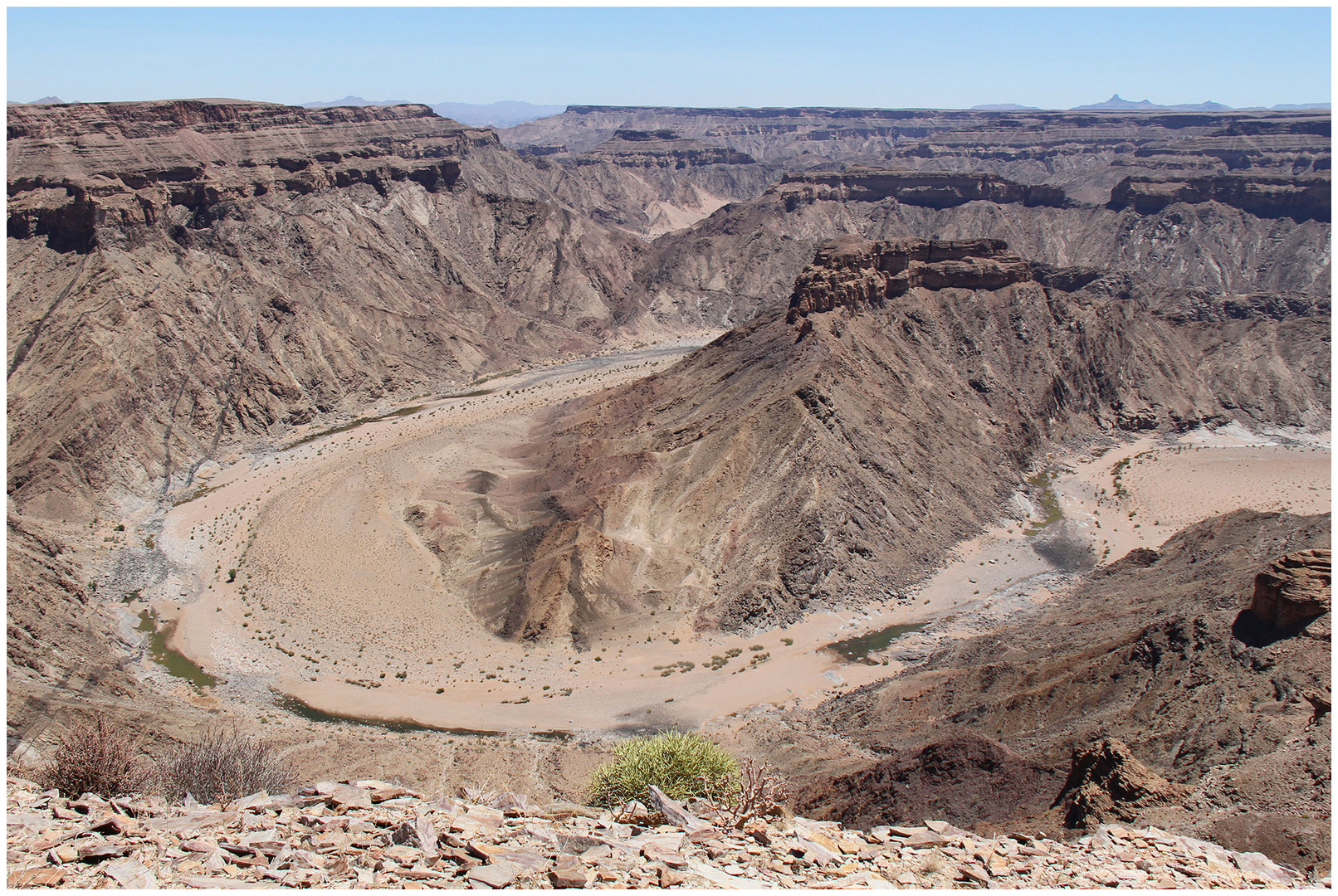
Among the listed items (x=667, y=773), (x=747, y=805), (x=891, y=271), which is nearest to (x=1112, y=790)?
(x=747, y=805)

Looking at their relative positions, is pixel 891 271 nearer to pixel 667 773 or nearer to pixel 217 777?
pixel 667 773

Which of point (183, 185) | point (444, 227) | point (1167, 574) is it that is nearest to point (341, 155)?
point (444, 227)

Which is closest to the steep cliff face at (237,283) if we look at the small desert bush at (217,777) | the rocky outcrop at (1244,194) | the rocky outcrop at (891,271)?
the rocky outcrop at (891,271)

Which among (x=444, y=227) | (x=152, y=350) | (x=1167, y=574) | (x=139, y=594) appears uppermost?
(x=444, y=227)

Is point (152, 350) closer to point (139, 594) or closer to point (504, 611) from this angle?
point (139, 594)

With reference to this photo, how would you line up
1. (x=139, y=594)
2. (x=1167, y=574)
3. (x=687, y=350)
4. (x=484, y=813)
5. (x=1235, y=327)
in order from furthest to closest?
(x=687, y=350), (x=1235, y=327), (x=139, y=594), (x=1167, y=574), (x=484, y=813)

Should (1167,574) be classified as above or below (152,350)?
below
